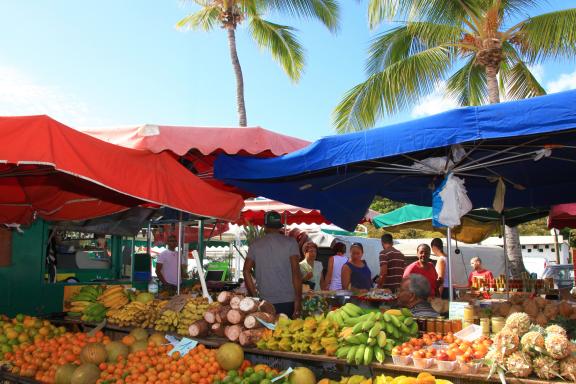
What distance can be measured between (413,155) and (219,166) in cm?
234

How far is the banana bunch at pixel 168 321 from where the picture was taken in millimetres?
5151

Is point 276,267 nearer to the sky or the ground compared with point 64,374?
nearer to the sky

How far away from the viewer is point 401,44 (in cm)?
1411

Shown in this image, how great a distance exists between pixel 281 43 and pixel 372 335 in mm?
15578

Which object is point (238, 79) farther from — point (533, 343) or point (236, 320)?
point (533, 343)

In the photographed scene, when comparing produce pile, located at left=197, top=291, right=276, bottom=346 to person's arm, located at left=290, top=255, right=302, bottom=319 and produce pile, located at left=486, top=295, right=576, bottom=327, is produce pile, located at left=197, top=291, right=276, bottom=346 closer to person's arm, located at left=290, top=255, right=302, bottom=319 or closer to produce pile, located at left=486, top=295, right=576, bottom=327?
person's arm, located at left=290, top=255, right=302, bottom=319

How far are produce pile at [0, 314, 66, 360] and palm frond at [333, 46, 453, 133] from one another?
10.1m

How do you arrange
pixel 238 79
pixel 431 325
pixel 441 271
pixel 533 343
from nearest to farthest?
pixel 533 343 < pixel 431 325 < pixel 441 271 < pixel 238 79

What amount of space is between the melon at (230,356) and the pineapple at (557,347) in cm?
240

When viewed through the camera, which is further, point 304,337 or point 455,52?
point 455,52

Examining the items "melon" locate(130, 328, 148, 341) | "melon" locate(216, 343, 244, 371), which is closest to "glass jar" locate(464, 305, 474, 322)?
"melon" locate(216, 343, 244, 371)

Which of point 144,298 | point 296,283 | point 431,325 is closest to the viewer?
point 431,325

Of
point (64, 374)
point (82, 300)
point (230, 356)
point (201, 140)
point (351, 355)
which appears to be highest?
point (201, 140)

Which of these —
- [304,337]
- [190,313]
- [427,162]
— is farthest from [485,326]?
[190,313]
